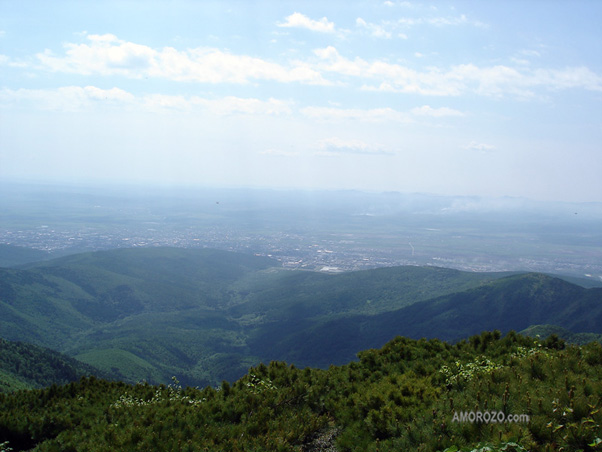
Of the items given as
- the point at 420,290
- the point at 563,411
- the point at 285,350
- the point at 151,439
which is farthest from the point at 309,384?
the point at 420,290

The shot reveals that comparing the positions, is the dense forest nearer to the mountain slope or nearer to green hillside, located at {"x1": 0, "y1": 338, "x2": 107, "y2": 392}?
green hillside, located at {"x1": 0, "y1": 338, "x2": 107, "y2": 392}

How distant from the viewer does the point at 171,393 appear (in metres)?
14.1

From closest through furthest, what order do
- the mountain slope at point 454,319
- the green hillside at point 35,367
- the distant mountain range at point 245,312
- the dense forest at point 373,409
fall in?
the dense forest at point 373,409 → the green hillside at point 35,367 → the distant mountain range at point 245,312 → the mountain slope at point 454,319

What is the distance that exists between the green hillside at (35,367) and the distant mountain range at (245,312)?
11408 mm

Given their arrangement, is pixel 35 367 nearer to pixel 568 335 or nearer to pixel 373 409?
pixel 373 409

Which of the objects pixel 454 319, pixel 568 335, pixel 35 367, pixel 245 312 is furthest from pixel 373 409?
pixel 245 312

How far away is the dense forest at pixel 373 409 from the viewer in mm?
6438

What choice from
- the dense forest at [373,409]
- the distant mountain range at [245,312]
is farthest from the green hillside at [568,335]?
the dense forest at [373,409]

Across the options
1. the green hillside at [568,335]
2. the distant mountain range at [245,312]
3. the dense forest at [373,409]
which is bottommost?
the distant mountain range at [245,312]

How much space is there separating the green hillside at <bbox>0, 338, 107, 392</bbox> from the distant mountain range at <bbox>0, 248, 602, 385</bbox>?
11408mm

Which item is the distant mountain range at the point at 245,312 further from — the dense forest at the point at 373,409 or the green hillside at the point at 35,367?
the dense forest at the point at 373,409

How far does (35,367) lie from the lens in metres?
59.4

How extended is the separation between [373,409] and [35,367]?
68.6m

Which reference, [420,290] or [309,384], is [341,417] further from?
[420,290]
